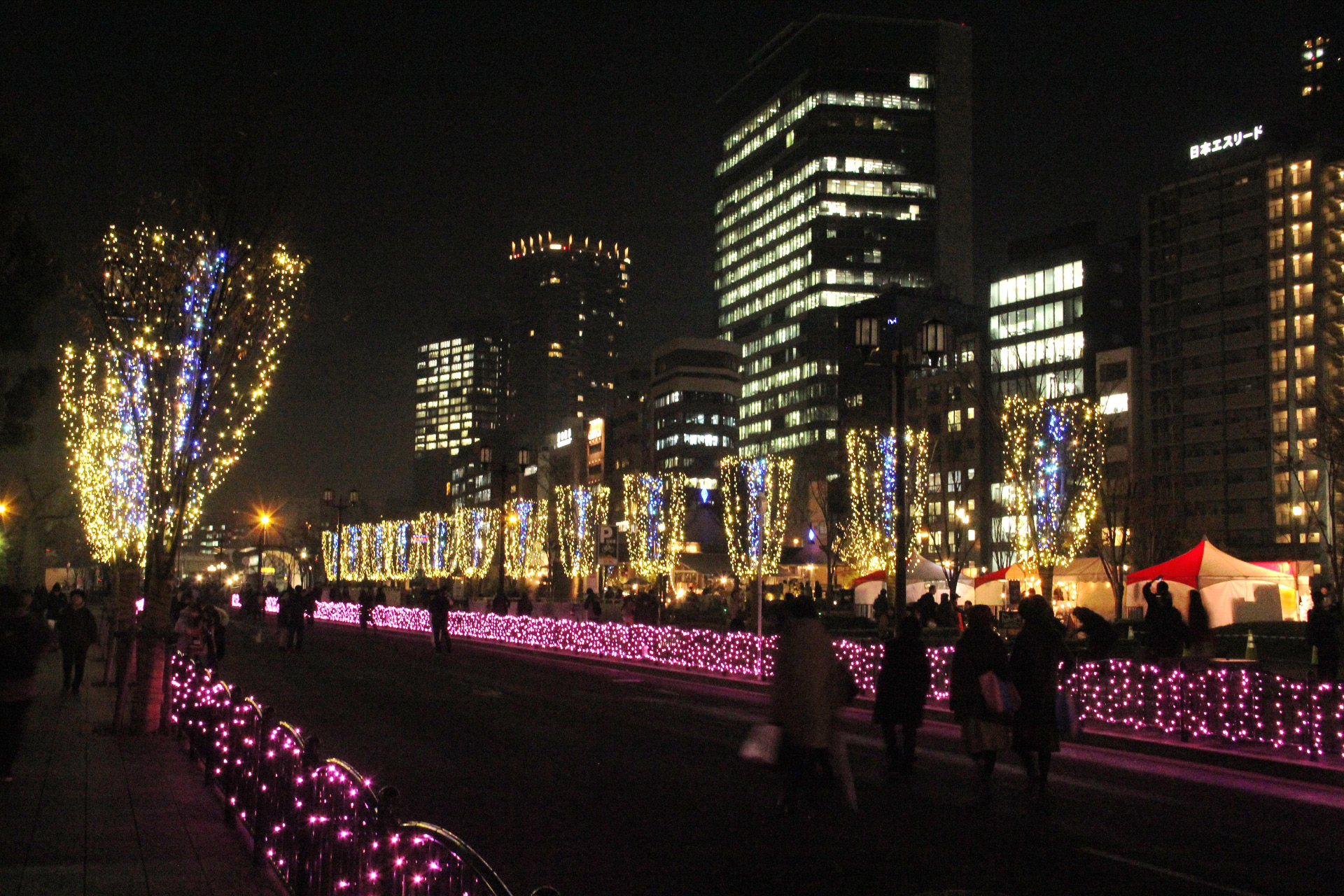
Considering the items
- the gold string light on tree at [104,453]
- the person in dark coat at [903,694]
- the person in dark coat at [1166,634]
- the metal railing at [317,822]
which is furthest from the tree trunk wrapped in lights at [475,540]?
the metal railing at [317,822]

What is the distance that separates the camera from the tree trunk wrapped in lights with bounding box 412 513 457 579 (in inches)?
3679

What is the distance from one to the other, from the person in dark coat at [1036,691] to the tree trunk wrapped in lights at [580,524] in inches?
2384

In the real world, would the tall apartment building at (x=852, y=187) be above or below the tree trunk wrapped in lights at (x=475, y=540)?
above

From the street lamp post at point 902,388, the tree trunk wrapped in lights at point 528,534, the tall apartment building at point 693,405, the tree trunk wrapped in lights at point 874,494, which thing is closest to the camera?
the street lamp post at point 902,388

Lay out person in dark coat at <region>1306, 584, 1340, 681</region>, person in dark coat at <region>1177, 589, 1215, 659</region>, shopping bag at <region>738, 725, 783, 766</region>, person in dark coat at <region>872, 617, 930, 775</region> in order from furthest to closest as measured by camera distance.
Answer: person in dark coat at <region>1306, 584, 1340, 681</region> < person in dark coat at <region>1177, 589, 1215, 659</region> < person in dark coat at <region>872, 617, 930, 775</region> < shopping bag at <region>738, 725, 783, 766</region>

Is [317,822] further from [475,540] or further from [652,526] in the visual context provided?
[475,540]

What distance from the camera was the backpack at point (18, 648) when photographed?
11.8 m

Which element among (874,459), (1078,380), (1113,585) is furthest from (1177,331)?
(1113,585)

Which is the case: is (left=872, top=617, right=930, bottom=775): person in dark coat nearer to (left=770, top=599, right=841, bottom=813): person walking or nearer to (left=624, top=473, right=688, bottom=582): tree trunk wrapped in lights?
(left=770, top=599, right=841, bottom=813): person walking

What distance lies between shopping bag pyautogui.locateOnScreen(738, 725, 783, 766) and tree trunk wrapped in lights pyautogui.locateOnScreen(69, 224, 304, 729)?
347 inches

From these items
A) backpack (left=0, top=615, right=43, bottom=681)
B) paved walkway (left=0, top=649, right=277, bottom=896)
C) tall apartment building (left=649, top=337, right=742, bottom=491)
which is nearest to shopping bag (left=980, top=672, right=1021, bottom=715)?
paved walkway (left=0, top=649, right=277, bottom=896)

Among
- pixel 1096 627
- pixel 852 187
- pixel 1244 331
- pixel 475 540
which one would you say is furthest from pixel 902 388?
pixel 852 187

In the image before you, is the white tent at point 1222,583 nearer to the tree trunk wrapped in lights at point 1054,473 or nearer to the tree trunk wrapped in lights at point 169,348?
the tree trunk wrapped in lights at point 1054,473

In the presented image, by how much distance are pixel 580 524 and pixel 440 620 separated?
38.5m
